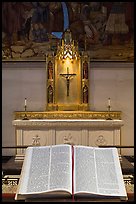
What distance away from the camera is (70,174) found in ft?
8.47

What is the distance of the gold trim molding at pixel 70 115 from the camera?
9.91 meters

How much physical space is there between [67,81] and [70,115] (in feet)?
3.67

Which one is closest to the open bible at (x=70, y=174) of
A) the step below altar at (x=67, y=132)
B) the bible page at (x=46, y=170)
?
the bible page at (x=46, y=170)

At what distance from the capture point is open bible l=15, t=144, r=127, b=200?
244 cm

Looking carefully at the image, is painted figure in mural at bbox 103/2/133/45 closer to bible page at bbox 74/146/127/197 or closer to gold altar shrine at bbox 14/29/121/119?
gold altar shrine at bbox 14/29/121/119

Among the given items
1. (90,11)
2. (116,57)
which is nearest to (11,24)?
(90,11)

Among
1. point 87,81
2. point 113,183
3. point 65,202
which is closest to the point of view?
point 65,202

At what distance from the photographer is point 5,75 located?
1084 centimetres

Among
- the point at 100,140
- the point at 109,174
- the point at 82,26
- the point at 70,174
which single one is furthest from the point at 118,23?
the point at 70,174

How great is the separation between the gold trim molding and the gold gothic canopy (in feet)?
1.80

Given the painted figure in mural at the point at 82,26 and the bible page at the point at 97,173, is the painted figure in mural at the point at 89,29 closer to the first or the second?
the painted figure in mural at the point at 82,26

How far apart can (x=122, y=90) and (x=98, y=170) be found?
8.35 meters

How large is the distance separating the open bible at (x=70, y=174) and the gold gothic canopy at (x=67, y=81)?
7.54 metres

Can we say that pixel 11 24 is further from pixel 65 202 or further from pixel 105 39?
pixel 65 202
